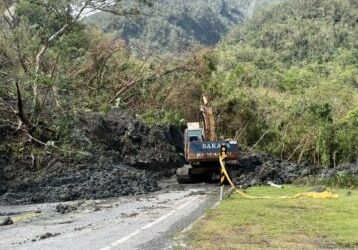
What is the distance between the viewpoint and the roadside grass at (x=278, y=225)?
966 cm

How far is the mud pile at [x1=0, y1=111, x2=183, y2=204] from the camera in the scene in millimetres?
21109

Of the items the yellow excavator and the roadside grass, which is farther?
the yellow excavator

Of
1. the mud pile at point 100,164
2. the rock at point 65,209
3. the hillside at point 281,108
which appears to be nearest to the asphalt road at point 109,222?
the rock at point 65,209

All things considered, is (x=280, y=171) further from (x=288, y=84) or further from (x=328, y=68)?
(x=328, y=68)

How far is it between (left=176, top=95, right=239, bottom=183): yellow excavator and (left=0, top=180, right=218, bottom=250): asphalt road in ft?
11.1

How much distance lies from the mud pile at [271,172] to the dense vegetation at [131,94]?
4.92 m

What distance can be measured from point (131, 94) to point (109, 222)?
23949mm

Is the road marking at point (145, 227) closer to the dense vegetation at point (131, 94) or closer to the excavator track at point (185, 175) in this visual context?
the excavator track at point (185, 175)

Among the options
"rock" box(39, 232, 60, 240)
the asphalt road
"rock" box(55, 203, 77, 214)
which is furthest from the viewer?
"rock" box(55, 203, 77, 214)

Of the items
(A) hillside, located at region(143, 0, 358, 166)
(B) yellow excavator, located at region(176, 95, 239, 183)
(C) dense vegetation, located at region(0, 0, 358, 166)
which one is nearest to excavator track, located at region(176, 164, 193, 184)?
(B) yellow excavator, located at region(176, 95, 239, 183)

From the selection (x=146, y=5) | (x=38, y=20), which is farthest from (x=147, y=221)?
(x=38, y=20)

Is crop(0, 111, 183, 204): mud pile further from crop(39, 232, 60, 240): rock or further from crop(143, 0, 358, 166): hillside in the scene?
crop(39, 232, 60, 240): rock

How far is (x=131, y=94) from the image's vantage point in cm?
3666

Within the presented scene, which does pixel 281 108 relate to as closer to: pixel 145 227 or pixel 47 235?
pixel 145 227
